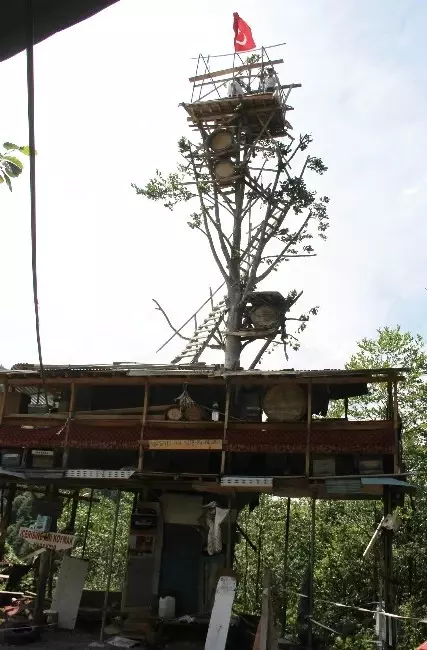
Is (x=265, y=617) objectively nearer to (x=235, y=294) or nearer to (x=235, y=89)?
(x=235, y=294)

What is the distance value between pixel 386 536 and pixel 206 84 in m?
15.4

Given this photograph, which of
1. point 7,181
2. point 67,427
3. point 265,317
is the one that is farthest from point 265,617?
point 7,181

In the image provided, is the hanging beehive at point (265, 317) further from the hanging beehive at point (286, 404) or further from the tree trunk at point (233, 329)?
the hanging beehive at point (286, 404)

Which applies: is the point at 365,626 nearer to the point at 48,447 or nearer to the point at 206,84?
the point at 48,447

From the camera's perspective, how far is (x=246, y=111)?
2009cm

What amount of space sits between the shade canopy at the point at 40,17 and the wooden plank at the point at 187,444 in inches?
453

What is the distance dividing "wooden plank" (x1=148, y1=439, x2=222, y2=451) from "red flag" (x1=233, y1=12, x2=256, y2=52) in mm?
14234

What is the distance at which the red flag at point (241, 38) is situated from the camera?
20.6m

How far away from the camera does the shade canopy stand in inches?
67.1

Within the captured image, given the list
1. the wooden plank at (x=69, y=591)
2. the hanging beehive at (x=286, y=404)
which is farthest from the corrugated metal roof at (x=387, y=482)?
the wooden plank at (x=69, y=591)

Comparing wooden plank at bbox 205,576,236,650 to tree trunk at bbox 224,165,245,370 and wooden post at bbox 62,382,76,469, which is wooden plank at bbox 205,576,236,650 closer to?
wooden post at bbox 62,382,76,469

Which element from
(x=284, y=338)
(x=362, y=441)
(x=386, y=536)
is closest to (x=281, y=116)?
(x=284, y=338)

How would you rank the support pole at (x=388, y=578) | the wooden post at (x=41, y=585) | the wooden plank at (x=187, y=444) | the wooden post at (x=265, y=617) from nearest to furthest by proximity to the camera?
1. the support pole at (x=388, y=578)
2. the wooden post at (x=265, y=617)
3. the wooden plank at (x=187, y=444)
4. the wooden post at (x=41, y=585)

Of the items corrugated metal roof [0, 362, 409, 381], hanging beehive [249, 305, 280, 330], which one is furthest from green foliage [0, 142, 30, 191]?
hanging beehive [249, 305, 280, 330]
